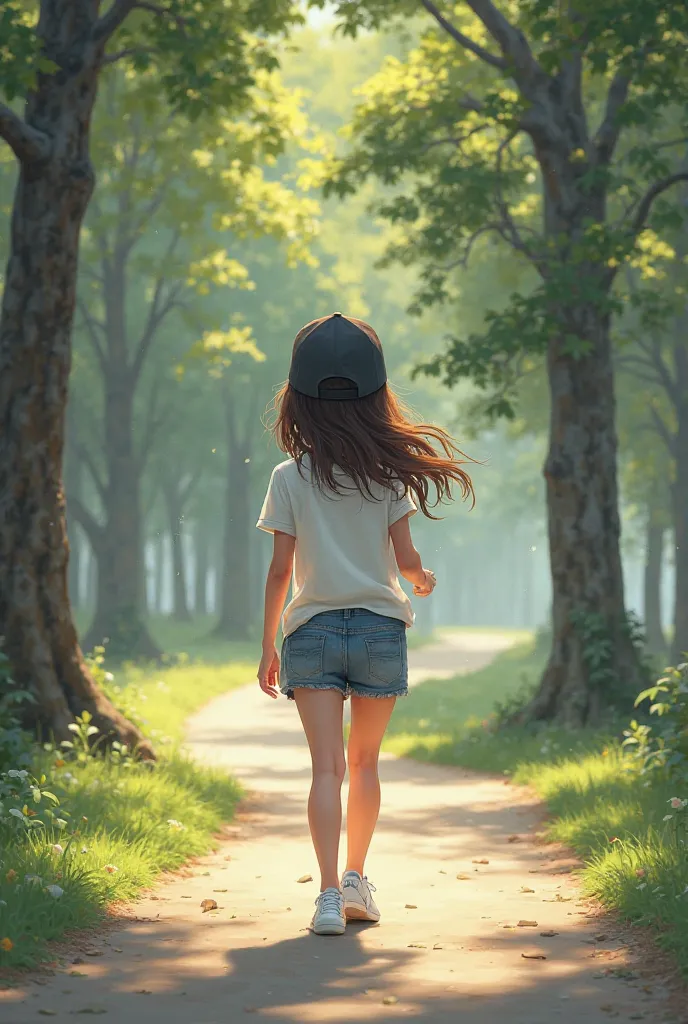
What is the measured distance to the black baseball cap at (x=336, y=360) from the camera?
5723 mm

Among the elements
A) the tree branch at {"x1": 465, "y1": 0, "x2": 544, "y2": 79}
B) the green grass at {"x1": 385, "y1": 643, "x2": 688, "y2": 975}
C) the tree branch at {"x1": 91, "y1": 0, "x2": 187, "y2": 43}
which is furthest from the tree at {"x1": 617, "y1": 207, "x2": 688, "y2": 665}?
the tree branch at {"x1": 91, "y1": 0, "x2": 187, "y2": 43}

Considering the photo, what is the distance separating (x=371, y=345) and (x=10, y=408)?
4.68 meters

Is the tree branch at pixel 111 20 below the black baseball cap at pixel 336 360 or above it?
above

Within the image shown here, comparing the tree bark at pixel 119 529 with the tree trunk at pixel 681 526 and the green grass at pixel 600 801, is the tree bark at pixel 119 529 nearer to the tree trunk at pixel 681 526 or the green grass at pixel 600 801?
the green grass at pixel 600 801

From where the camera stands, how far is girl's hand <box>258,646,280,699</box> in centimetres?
573

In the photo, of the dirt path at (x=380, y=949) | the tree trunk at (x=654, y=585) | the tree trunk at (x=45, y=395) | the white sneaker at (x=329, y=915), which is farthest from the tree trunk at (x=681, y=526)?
the white sneaker at (x=329, y=915)

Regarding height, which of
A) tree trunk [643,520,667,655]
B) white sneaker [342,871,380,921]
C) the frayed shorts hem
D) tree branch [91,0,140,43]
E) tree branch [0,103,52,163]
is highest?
tree branch [91,0,140,43]

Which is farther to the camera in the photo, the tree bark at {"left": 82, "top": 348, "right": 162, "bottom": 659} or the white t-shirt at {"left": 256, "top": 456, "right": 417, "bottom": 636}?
the tree bark at {"left": 82, "top": 348, "right": 162, "bottom": 659}

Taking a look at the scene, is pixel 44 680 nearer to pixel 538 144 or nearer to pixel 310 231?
pixel 538 144

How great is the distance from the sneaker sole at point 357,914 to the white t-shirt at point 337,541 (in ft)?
3.80

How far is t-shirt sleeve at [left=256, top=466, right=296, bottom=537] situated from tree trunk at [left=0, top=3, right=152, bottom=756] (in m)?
4.36

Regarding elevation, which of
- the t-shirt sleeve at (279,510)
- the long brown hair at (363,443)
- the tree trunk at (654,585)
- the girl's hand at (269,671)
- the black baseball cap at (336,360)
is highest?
the tree trunk at (654,585)

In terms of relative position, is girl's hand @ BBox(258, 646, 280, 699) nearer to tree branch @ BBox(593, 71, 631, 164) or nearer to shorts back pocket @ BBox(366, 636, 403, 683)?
shorts back pocket @ BBox(366, 636, 403, 683)

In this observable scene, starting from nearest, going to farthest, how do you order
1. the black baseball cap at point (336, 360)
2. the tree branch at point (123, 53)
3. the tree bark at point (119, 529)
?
1. the black baseball cap at point (336, 360)
2. the tree branch at point (123, 53)
3. the tree bark at point (119, 529)
